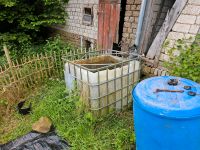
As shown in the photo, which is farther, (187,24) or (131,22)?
(131,22)

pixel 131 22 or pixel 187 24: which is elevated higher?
pixel 187 24

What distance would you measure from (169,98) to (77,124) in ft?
7.08

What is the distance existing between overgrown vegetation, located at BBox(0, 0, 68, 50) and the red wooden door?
7.46 ft

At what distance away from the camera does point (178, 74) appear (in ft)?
11.7

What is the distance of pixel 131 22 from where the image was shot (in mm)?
4926

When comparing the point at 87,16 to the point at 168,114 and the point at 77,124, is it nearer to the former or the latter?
the point at 77,124

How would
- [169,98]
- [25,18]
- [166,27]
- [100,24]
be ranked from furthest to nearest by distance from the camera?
1. [25,18]
2. [100,24]
3. [166,27]
4. [169,98]

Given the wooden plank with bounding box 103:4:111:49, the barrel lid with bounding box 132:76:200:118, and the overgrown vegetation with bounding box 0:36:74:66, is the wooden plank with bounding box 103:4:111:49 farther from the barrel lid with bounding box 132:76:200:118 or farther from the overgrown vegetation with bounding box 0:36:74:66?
the barrel lid with bounding box 132:76:200:118

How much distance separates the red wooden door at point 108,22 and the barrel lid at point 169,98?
336 centimetres

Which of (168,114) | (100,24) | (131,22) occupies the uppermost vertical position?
(131,22)

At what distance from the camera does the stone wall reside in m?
6.73

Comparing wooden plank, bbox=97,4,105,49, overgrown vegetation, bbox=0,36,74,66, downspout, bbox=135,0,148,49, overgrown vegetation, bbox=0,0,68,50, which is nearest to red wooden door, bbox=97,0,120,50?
wooden plank, bbox=97,4,105,49

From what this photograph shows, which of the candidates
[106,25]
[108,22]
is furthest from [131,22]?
[106,25]

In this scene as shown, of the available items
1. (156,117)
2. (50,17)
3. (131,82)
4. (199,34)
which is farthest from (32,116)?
(50,17)
